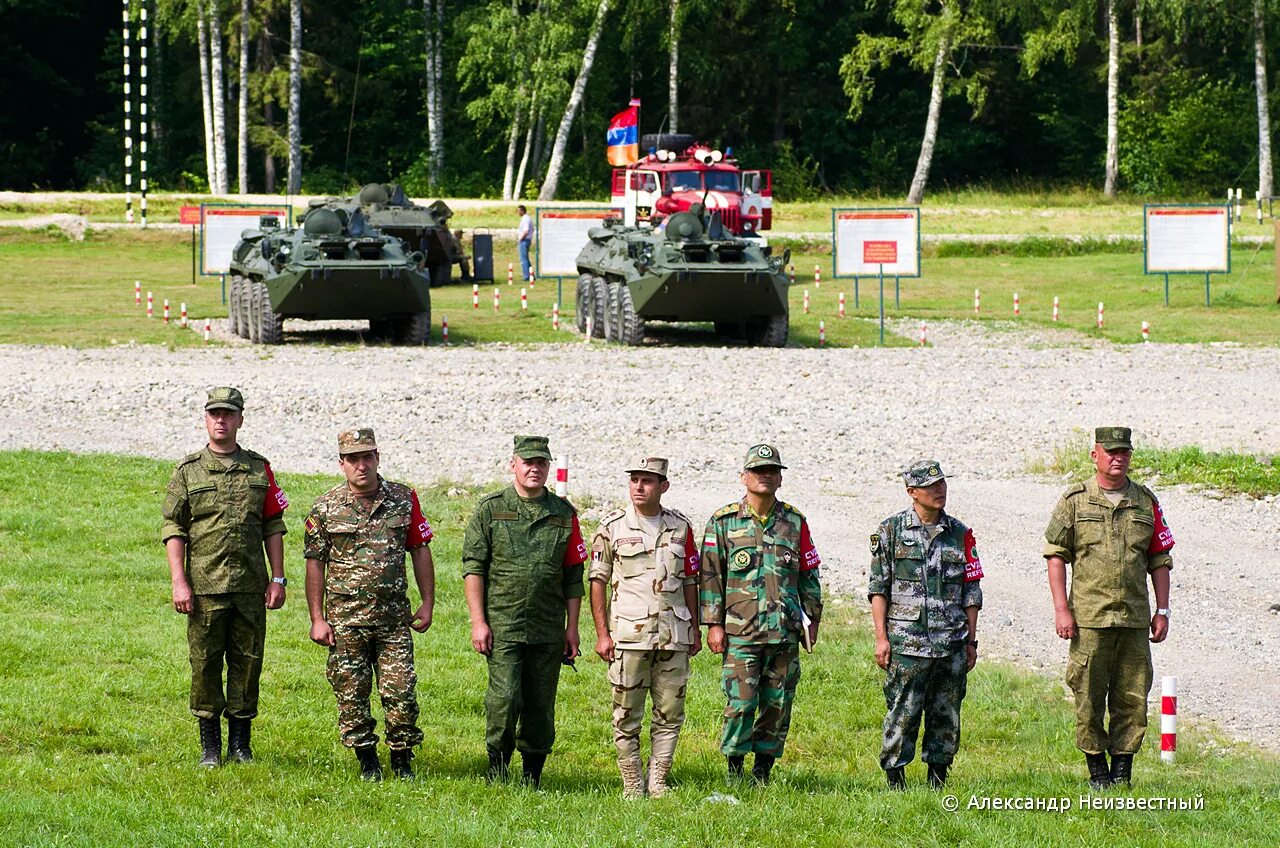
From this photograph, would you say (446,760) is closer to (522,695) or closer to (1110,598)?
(522,695)

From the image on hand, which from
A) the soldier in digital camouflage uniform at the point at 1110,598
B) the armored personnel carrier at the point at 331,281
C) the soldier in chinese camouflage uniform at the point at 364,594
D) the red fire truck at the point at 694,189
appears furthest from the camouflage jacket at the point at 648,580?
the red fire truck at the point at 694,189

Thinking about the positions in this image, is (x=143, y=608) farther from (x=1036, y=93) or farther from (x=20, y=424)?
(x=1036, y=93)


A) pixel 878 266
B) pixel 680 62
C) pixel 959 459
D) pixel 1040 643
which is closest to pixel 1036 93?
pixel 680 62

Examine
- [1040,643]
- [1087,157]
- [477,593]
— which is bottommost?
[1040,643]

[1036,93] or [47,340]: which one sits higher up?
[1036,93]

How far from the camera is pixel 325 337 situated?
28.9 m

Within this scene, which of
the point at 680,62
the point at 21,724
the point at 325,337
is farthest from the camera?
the point at 680,62

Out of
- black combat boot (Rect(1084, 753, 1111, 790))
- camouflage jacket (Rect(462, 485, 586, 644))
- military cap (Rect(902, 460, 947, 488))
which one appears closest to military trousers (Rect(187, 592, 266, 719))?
camouflage jacket (Rect(462, 485, 586, 644))

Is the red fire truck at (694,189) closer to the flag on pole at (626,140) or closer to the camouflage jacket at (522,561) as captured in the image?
the flag on pole at (626,140)

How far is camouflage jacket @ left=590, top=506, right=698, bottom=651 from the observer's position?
788 cm

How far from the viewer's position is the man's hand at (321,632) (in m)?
7.87

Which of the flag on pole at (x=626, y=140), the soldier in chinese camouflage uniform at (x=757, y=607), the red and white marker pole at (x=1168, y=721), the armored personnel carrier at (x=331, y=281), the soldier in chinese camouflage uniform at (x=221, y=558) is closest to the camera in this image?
the soldier in chinese camouflage uniform at (x=757, y=607)

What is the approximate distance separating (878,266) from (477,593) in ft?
76.3

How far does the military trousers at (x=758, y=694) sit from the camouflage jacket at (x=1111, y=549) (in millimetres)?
1290
